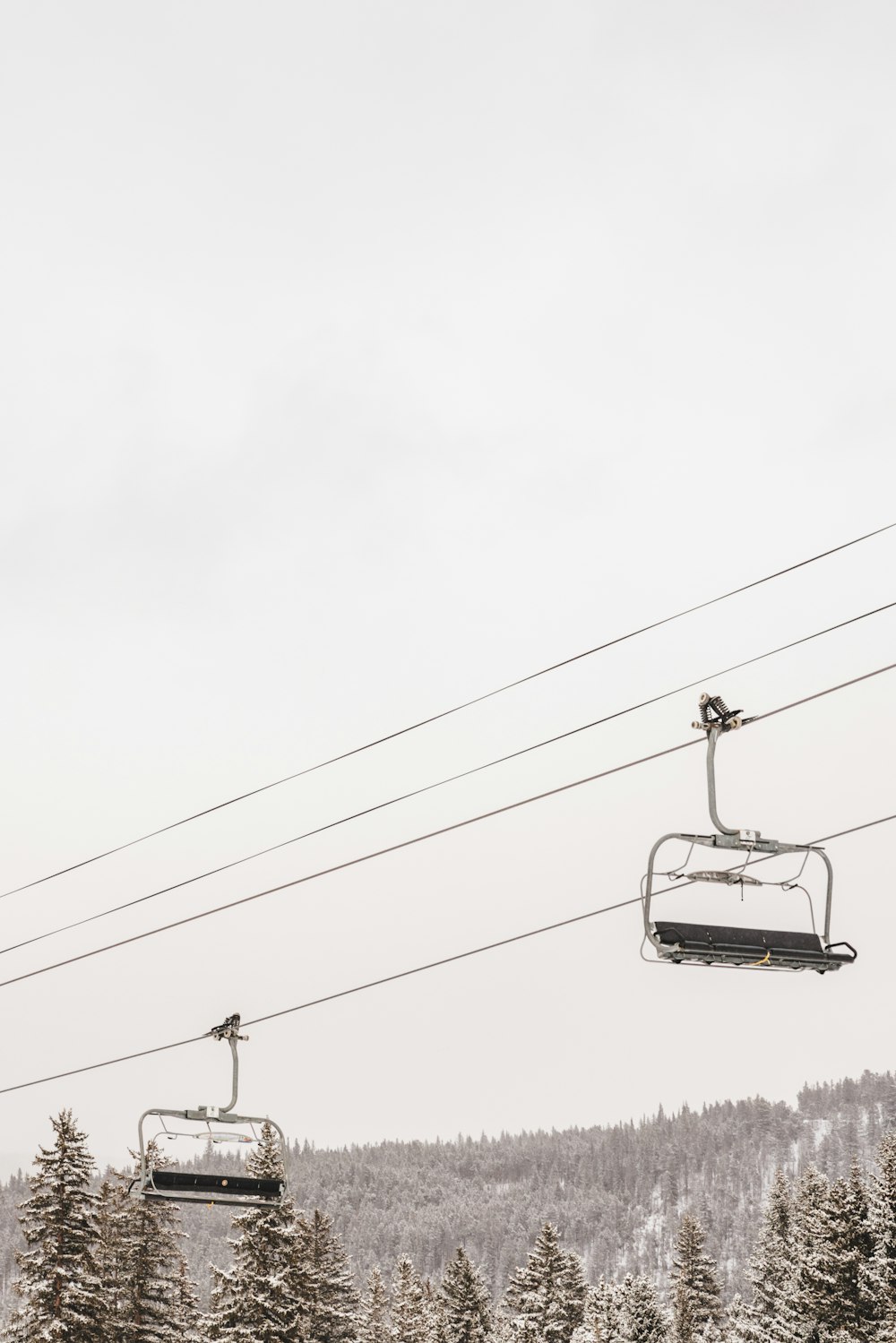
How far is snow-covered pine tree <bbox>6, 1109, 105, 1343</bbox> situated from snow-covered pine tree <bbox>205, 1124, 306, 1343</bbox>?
4625 millimetres

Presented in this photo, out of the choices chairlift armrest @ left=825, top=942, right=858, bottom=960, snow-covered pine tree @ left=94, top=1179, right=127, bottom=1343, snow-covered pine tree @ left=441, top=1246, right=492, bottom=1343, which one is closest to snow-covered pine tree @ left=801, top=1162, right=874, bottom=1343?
snow-covered pine tree @ left=441, top=1246, right=492, bottom=1343

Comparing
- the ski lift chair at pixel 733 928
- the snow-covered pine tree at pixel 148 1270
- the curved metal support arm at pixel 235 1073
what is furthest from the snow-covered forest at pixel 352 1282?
the ski lift chair at pixel 733 928

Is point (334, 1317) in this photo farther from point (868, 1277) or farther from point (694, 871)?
point (694, 871)

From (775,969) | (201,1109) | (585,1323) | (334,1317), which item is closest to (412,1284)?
(585,1323)

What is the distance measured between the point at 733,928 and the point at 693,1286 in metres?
63.0

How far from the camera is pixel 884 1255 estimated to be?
48594 mm

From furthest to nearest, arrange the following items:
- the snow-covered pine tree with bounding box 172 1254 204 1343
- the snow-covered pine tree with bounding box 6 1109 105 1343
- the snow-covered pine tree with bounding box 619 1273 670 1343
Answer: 1. the snow-covered pine tree with bounding box 619 1273 670 1343
2. the snow-covered pine tree with bounding box 172 1254 204 1343
3. the snow-covered pine tree with bounding box 6 1109 105 1343

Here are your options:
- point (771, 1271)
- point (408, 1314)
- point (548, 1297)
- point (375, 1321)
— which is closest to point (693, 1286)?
point (771, 1271)

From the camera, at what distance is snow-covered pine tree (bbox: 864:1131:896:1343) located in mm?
47969

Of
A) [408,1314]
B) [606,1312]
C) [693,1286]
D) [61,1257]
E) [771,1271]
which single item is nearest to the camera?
[61,1257]

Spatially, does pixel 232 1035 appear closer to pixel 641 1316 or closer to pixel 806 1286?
pixel 806 1286

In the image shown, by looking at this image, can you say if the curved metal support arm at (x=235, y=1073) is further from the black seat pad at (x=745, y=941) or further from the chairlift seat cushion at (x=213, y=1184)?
the black seat pad at (x=745, y=941)

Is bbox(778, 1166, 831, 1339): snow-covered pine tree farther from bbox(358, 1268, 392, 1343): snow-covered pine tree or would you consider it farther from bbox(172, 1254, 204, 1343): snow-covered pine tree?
bbox(172, 1254, 204, 1343): snow-covered pine tree

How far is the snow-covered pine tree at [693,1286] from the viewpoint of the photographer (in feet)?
217
